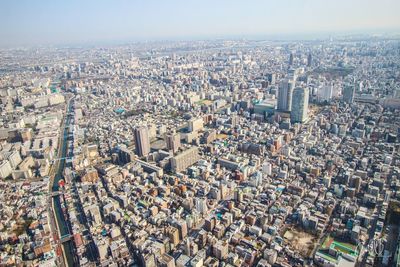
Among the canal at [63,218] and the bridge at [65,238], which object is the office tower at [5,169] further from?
the bridge at [65,238]

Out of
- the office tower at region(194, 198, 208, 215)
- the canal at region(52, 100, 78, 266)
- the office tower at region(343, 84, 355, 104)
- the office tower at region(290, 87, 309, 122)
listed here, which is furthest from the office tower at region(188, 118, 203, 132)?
the office tower at region(343, 84, 355, 104)

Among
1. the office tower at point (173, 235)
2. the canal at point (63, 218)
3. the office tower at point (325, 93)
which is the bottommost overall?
the canal at point (63, 218)

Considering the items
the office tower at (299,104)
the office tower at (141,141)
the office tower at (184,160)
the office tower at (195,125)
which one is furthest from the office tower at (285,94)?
the office tower at (141,141)

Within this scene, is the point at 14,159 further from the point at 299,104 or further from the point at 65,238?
the point at 299,104

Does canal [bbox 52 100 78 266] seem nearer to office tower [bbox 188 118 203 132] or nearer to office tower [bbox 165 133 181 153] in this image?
office tower [bbox 165 133 181 153]

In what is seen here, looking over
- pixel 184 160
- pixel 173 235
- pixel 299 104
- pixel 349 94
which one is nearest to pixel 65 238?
pixel 173 235

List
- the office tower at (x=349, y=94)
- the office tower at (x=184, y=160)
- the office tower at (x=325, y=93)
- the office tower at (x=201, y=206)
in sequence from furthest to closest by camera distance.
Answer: the office tower at (x=325, y=93)
the office tower at (x=349, y=94)
the office tower at (x=184, y=160)
the office tower at (x=201, y=206)
